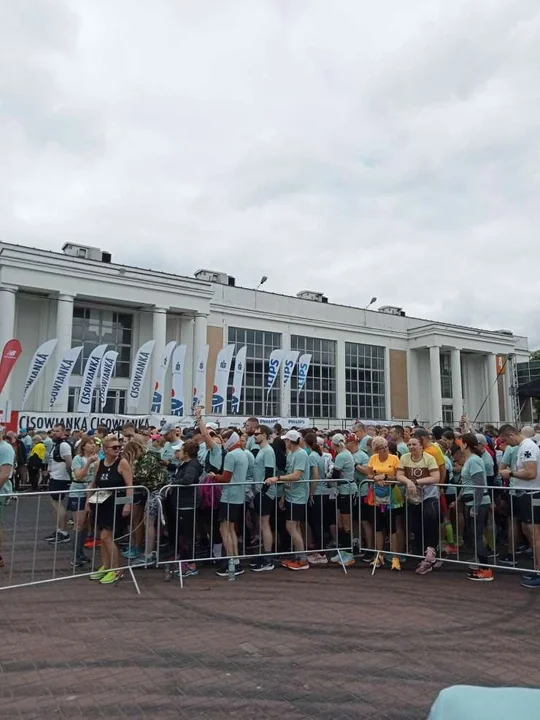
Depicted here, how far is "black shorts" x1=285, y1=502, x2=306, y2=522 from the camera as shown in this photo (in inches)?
314

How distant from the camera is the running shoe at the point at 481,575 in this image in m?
7.26

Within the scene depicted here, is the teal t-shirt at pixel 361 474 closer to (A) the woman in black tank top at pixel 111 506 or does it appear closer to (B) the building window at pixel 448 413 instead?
A: (A) the woman in black tank top at pixel 111 506

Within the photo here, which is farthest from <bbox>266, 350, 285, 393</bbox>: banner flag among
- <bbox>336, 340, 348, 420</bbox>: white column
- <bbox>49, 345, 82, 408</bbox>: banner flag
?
<bbox>336, 340, 348, 420</bbox>: white column

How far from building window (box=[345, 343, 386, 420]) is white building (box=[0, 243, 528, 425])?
0.33 ft

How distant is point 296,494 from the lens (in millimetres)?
8008

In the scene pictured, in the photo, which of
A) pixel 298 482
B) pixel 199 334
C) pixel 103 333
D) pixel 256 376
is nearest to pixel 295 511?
pixel 298 482

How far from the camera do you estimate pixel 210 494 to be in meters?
8.17

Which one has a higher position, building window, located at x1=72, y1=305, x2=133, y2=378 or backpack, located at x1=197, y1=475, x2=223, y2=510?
building window, located at x1=72, y1=305, x2=133, y2=378

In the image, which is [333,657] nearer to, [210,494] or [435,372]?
[210,494]

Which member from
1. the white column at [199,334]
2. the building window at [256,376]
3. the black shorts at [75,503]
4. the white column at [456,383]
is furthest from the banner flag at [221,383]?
the white column at [456,383]

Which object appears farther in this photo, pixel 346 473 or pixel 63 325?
pixel 63 325

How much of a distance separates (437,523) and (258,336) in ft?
125

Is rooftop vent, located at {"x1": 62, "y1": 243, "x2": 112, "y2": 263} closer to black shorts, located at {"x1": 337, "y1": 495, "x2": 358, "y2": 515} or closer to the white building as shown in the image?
the white building

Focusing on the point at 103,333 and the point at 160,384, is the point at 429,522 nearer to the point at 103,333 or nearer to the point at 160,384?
the point at 160,384
